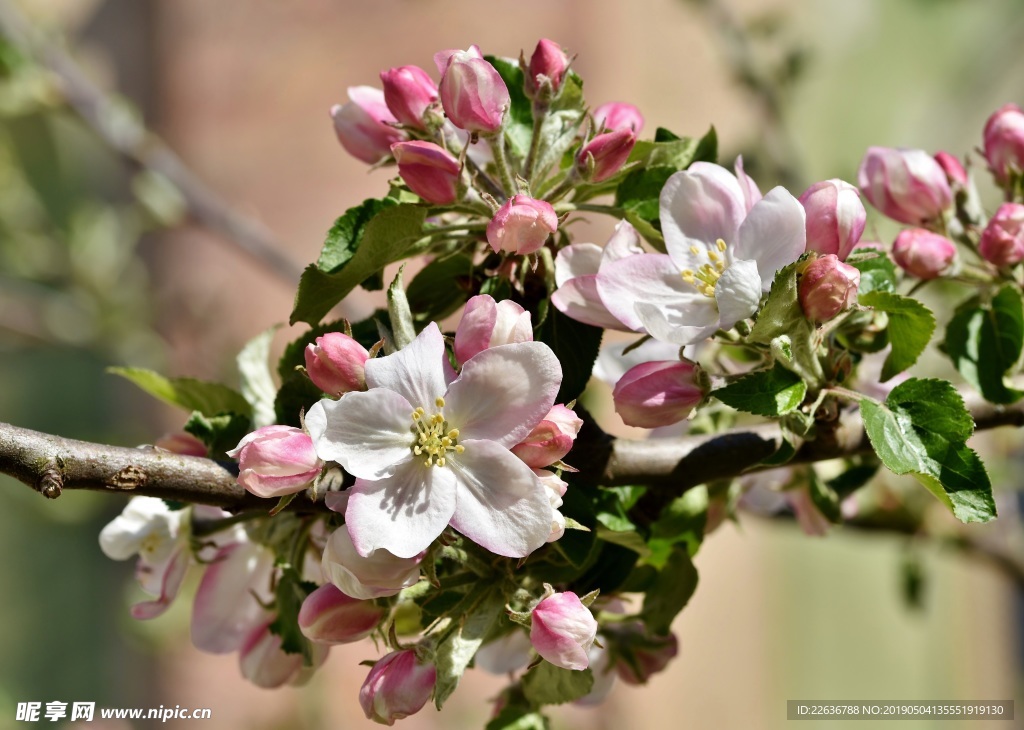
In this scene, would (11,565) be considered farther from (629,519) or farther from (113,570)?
(629,519)

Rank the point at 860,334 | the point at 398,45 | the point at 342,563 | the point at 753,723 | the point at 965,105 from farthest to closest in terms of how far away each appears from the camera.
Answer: the point at 965,105
the point at 753,723
the point at 398,45
the point at 860,334
the point at 342,563

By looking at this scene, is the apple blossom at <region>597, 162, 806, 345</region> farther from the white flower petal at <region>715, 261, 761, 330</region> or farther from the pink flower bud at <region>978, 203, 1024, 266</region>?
the pink flower bud at <region>978, 203, 1024, 266</region>

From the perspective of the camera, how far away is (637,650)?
0.71 metres

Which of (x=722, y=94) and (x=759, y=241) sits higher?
(x=722, y=94)

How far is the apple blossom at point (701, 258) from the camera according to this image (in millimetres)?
551

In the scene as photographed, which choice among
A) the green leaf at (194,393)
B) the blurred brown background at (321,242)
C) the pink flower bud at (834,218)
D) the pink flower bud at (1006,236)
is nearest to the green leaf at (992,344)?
the pink flower bud at (1006,236)

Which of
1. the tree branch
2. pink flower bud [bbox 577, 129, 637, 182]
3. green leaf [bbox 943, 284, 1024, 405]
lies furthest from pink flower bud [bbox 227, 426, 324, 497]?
the tree branch

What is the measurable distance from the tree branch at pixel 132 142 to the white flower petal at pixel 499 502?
1151mm

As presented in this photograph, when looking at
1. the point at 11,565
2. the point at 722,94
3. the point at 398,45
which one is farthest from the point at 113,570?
the point at 722,94

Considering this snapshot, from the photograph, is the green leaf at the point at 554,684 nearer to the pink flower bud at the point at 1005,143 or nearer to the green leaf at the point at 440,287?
the green leaf at the point at 440,287

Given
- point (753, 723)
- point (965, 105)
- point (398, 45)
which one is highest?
point (965, 105)

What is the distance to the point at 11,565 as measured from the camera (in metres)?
4.27

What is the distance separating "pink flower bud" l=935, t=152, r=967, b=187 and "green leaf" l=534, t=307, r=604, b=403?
1.05 feet

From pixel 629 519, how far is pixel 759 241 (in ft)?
0.65
